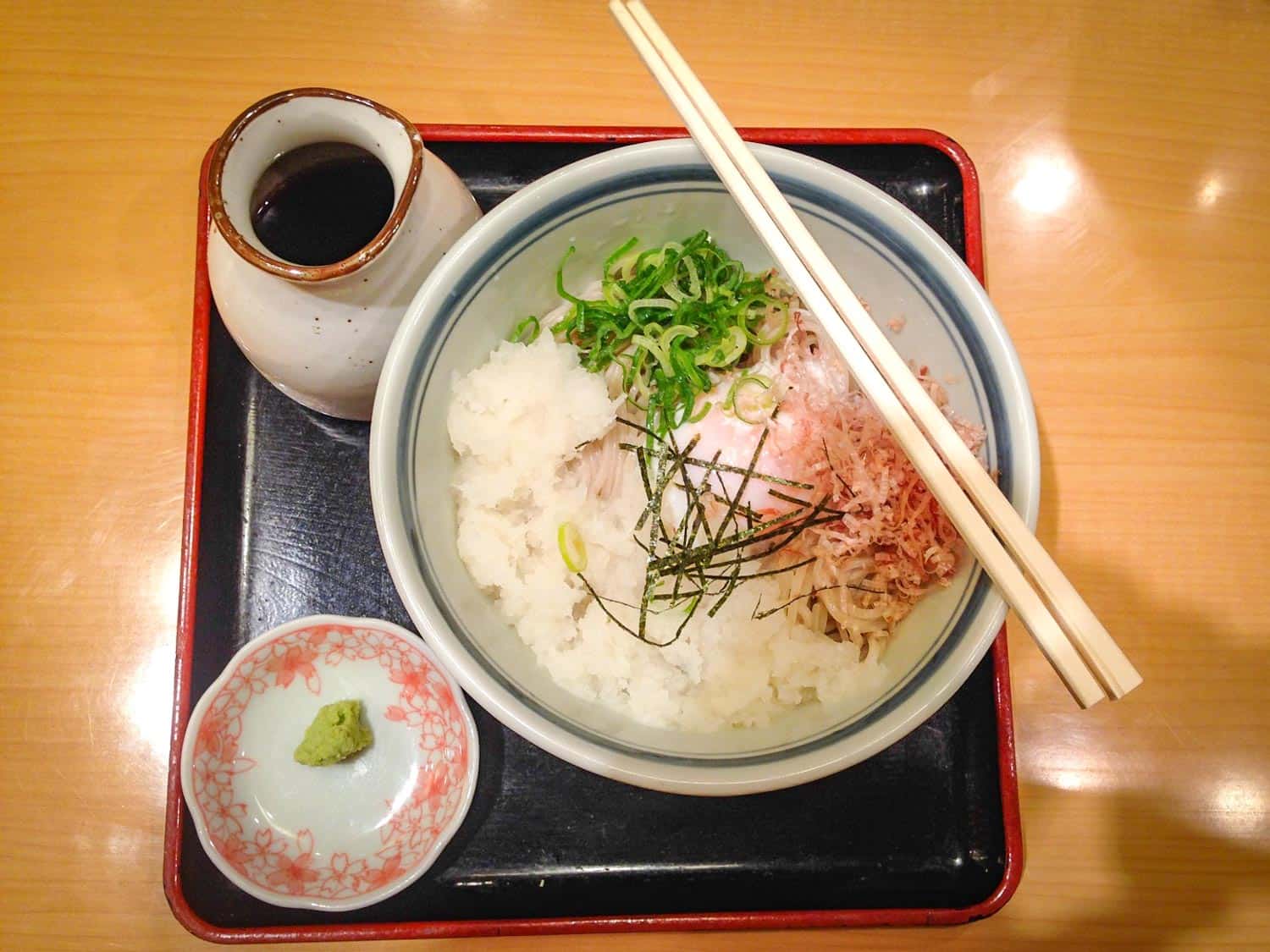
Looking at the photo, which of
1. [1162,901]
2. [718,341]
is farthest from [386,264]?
[1162,901]

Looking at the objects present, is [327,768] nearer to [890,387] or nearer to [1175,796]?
[890,387]

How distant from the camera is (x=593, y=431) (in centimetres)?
171

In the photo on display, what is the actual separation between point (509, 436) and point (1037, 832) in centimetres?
147

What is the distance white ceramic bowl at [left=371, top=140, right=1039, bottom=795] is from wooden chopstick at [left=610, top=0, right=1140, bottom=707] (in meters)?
0.09

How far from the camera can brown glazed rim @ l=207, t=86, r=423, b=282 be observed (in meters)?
1.39

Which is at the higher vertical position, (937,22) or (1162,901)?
(937,22)

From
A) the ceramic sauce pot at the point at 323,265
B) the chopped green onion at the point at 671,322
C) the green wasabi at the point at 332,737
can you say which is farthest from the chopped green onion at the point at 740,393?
the green wasabi at the point at 332,737

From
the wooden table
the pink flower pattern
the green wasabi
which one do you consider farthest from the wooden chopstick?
the green wasabi

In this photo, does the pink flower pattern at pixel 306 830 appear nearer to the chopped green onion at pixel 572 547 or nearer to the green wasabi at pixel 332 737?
the green wasabi at pixel 332 737

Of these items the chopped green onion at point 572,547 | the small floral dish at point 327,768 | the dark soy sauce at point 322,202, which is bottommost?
the small floral dish at point 327,768

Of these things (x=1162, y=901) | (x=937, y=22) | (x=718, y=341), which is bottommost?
(x=1162, y=901)

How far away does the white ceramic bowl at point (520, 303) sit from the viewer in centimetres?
140

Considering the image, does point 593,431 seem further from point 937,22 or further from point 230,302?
point 937,22

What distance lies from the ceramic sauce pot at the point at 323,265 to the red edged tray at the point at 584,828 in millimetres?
375
